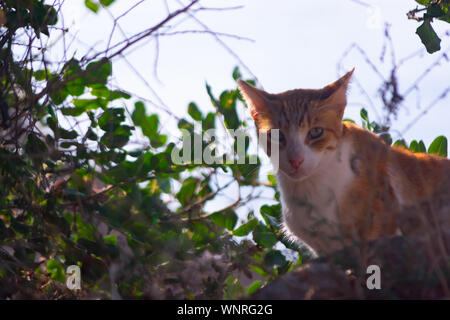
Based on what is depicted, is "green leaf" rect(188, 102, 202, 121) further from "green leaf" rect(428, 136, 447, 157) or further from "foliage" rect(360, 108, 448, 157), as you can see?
"green leaf" rect(428, 136, 447, 157)

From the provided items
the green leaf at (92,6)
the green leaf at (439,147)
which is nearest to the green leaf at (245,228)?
the green leaf at (439,147)

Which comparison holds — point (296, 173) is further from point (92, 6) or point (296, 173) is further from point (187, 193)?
point (92, 6)

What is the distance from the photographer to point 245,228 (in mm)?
2846

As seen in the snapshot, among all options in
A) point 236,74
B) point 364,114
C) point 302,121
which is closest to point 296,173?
point 302,121

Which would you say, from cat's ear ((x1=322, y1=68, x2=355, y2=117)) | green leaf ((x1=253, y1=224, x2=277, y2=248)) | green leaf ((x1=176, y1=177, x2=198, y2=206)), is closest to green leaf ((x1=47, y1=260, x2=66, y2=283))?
green leaf ((x1=176, y1=177, x2=198, y2=206))

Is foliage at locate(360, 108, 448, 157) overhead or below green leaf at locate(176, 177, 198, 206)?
overhead

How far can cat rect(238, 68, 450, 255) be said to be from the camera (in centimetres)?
252

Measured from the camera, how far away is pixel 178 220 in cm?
254

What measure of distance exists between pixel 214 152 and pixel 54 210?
A: 0.83m

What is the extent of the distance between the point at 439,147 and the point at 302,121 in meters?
1.08

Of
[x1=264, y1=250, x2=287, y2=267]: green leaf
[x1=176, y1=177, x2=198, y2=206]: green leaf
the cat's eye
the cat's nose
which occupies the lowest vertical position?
[x1=264, y1=250, x2=287, y2=267]: green leaf

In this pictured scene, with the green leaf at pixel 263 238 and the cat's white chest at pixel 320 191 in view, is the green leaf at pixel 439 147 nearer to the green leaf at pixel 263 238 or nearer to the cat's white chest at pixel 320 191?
the cat's white chest at pixel 320 191
